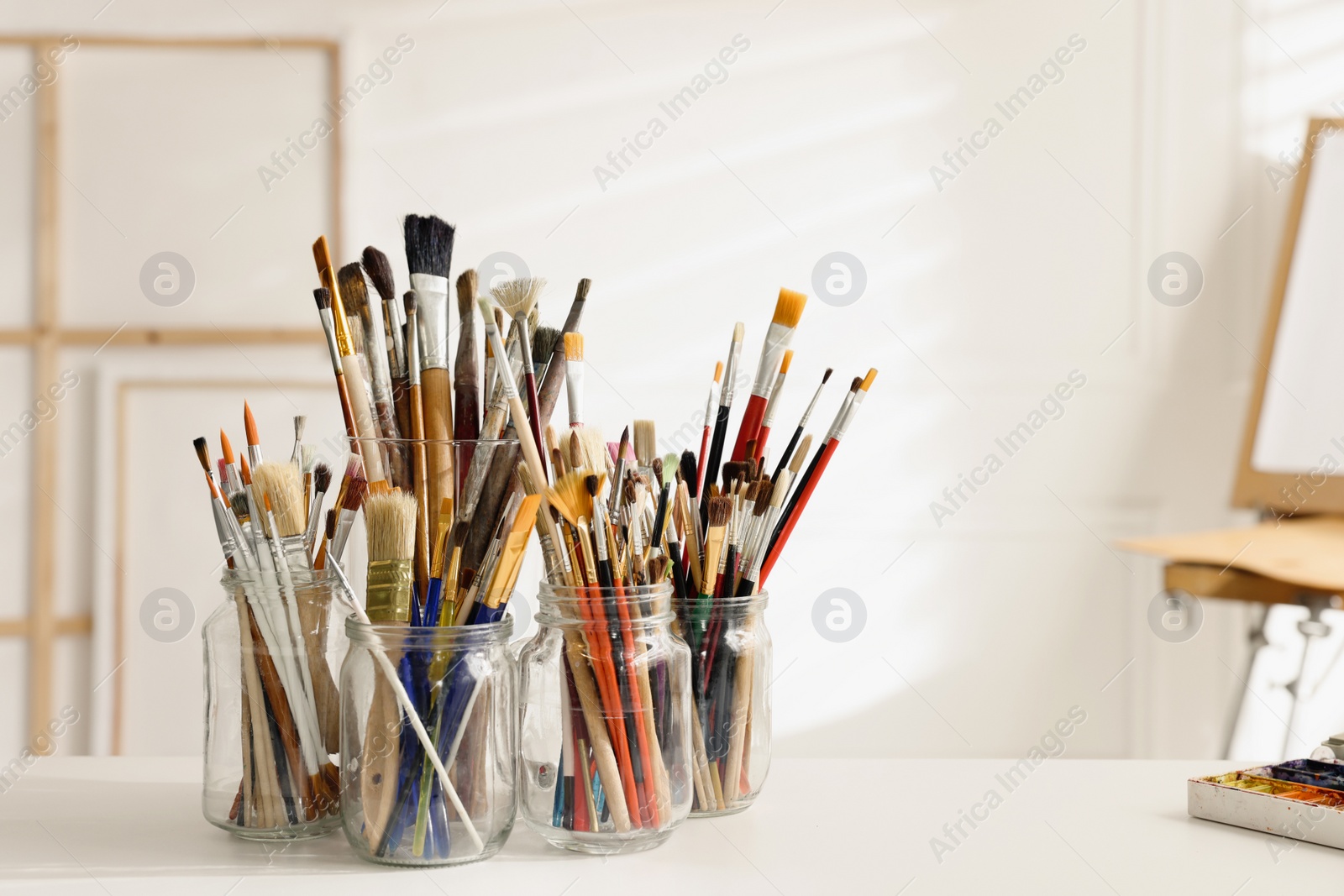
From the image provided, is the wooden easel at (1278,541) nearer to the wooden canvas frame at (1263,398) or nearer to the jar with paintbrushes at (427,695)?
the wooden canvas frame at (1263,398)

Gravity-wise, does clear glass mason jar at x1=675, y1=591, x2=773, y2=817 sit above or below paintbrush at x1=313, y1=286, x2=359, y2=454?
below

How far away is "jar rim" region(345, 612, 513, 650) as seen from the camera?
0.66 metres

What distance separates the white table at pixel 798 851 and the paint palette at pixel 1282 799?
0.01 metres

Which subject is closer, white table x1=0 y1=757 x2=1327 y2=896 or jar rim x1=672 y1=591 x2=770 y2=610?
white table x1=0 y1=757 x2=1327 y2=896

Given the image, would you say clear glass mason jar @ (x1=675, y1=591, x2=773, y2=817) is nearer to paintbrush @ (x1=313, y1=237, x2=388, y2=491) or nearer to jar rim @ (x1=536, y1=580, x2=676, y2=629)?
jar rim @ (x1=536, y1=580, x2=676, y2=629)

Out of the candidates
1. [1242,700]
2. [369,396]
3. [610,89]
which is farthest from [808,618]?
[369,396]

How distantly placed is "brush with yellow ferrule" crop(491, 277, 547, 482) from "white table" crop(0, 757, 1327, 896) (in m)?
0.25

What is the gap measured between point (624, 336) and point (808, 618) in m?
0.65

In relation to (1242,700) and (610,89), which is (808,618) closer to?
(1242,700)

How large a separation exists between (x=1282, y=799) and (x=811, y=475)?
37cm

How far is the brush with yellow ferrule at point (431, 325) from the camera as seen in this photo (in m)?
0.72

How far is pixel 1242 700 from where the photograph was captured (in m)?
2.01

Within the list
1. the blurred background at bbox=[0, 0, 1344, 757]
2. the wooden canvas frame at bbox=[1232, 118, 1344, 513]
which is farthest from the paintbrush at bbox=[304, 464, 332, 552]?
the wooden canvas frame at bbox=[1232, 118, 1344, 513]

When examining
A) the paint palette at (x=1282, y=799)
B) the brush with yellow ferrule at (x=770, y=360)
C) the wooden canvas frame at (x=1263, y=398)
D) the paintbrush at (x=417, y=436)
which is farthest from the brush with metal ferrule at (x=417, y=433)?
the wooden canvas frame at (x=1263, y=398)
